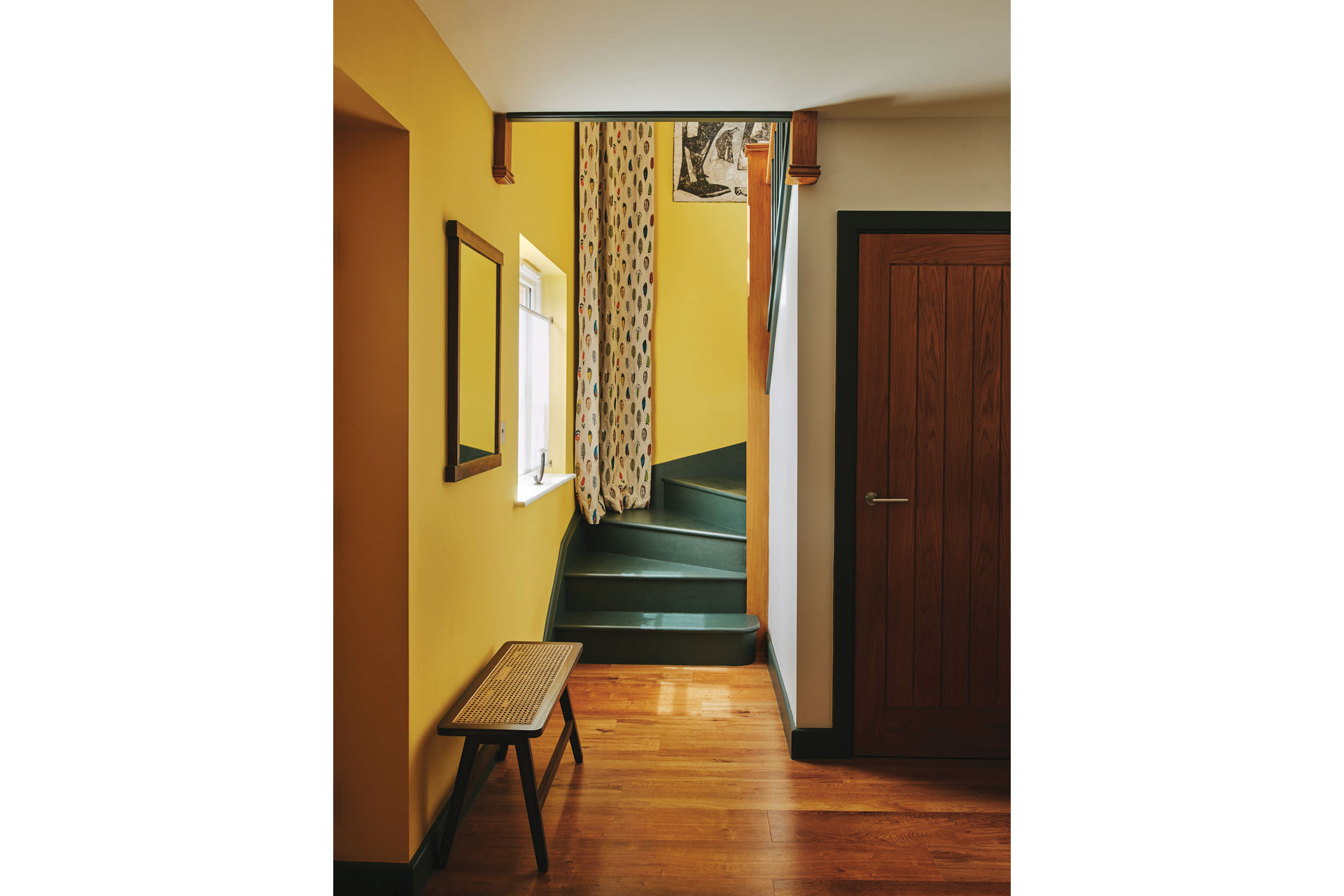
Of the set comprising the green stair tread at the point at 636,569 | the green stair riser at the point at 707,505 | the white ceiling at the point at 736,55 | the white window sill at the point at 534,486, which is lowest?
the green stair tread at the point at 636,569

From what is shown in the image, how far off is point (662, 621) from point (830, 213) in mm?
2172

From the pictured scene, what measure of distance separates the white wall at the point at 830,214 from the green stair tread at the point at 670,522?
4.15 feet

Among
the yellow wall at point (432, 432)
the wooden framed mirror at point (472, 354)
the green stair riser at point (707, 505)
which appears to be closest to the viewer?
the yellow wall at point (432, 432)

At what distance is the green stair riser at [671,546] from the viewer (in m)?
4.07

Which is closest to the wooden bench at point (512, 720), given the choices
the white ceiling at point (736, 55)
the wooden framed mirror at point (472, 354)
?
the wooden framed mirror at point (472, 354)

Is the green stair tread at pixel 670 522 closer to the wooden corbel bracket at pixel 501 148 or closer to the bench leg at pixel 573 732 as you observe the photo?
the bench leg at pixel 573 732

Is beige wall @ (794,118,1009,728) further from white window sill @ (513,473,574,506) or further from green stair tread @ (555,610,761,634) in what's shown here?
white window sill @ (513,473,574,506)

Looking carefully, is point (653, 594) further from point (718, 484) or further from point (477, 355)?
point (477, 355)

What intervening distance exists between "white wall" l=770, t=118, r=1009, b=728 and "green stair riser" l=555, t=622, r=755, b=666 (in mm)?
906

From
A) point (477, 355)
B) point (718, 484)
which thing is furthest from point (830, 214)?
point (718, 484)
